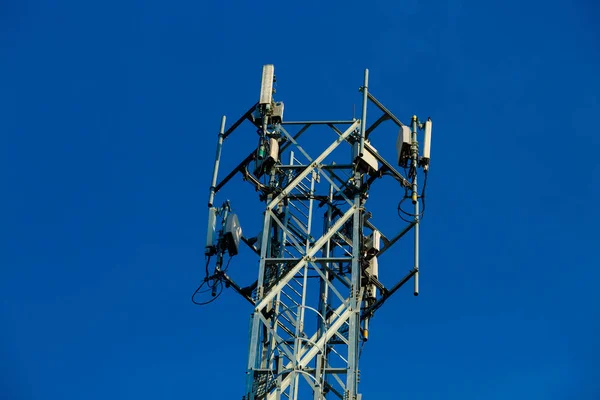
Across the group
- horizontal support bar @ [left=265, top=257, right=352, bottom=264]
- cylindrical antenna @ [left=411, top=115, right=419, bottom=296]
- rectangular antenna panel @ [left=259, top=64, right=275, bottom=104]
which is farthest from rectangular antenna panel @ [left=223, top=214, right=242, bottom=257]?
cylindrical antenna @ [left=411, top=115, right=419, bottom=296]

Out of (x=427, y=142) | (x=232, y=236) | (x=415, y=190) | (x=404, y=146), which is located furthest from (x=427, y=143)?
(x=232, y=236)

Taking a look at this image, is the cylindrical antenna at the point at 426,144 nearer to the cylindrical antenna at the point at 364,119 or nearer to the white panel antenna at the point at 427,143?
the white panel antenna at the point at 427,143

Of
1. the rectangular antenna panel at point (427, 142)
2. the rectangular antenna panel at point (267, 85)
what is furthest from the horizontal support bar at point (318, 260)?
the rectangular antenna panel at point (267, 85)

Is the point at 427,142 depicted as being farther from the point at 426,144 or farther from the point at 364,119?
the point at 364,119

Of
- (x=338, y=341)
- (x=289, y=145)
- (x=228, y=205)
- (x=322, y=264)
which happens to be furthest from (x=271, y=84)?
A: (x=338, y=341)

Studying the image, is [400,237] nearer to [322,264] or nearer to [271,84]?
[322,264]

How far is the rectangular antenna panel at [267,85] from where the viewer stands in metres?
33.1

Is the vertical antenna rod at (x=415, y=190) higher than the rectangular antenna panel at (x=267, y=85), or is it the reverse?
the rectangular antenna panel at (x=267, y=85)

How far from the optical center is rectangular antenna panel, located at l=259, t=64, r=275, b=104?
33062mm

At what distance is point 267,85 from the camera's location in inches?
1316

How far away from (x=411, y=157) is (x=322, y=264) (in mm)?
4285

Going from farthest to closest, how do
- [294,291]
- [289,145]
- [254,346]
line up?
[289,145] < [294,291] < [254,346]

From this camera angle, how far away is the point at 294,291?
30.5m

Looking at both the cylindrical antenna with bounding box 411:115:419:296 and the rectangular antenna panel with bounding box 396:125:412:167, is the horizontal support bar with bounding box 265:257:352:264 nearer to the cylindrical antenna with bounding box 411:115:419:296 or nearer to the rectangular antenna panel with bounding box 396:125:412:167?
the cylindrical antenna with bounding box 411:115:419:296
